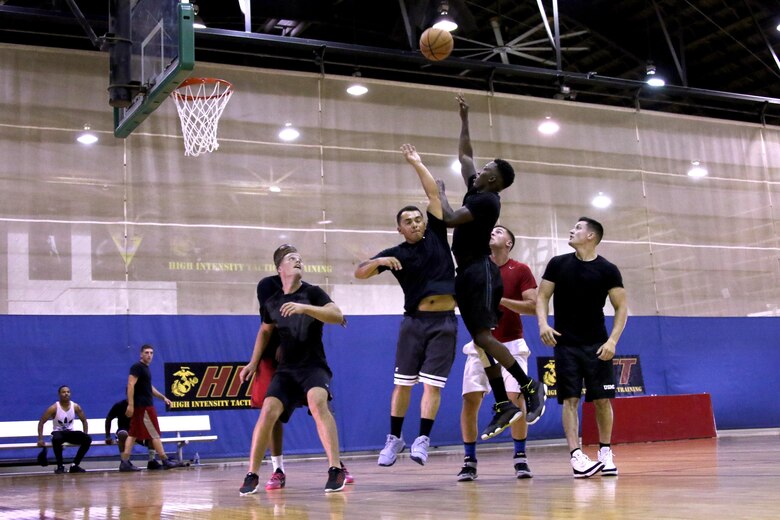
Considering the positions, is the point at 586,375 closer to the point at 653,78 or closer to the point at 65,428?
the point at 65,428

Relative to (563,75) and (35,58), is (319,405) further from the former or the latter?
(563,75)

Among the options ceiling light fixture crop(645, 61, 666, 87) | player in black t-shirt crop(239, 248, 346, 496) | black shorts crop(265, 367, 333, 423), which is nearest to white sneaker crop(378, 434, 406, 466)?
player in black t-shirt crop(239, 248, 346, 496)

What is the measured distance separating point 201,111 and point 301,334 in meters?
9.64

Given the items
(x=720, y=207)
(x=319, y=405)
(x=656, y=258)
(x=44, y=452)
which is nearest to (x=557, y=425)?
(x=656, y=258)

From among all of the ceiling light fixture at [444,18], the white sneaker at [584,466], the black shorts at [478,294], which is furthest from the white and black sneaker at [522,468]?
the ceiling light fixture at [444,18]

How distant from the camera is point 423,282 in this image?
6.91 meters

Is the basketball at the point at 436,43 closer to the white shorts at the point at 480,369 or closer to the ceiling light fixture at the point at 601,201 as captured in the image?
the white shorts at the point at 480,369

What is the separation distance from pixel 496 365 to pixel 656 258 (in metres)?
13.0

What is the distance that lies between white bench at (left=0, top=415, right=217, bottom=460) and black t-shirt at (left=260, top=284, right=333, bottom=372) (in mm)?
8111

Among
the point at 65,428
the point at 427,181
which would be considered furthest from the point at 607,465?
the point at 65,428

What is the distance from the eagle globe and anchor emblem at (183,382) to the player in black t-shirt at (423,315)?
28.4 ft

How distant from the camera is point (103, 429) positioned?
1401cm

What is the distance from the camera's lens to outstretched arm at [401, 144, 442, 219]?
6.72 metres

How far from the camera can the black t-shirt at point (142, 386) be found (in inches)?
522
